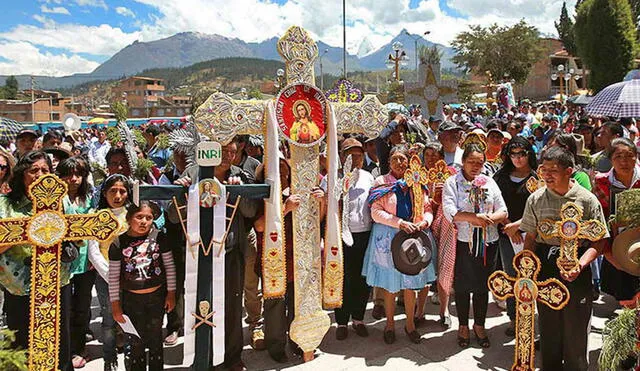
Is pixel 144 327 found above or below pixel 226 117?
below

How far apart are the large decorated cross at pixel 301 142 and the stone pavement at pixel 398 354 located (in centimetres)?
29

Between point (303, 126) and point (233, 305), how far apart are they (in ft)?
5.25

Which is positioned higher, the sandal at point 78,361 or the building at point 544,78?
the building at point 544,78

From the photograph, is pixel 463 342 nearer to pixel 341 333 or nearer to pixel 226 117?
pixel 341 333

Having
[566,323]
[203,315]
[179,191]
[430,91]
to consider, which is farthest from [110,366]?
[430,91]

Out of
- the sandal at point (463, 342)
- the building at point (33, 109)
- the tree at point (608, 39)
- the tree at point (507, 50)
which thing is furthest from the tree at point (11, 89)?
the sandal at point (463, 342)

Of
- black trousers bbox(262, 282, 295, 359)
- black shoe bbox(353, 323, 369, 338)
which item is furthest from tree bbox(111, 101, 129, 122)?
black shoe bbox(353, 323, 369, 338)

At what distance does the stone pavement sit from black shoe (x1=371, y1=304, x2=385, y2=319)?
0.86ft

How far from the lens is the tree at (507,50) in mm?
44281

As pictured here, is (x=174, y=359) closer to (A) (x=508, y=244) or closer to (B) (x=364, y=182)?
(B) (x=364, y=182)

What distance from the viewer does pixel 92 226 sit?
2799 millimetres

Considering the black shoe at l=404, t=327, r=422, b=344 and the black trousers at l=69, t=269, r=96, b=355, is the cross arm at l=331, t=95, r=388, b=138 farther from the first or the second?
the black trousers at l=69, t=269, r=96, b=355

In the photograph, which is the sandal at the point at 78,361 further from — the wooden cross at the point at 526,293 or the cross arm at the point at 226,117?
the wooden cross at the point at 526,293

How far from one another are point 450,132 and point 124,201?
12.5 ft
